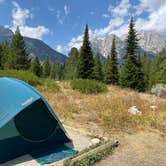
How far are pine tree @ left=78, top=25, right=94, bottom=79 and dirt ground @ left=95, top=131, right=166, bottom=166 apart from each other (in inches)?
900

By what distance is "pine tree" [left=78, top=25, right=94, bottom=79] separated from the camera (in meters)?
30.2

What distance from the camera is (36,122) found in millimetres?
5734

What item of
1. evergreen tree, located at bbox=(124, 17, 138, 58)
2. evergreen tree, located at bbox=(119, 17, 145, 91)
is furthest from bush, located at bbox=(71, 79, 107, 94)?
evergreen tree, located at bbox=(124, 17, 138, 58)

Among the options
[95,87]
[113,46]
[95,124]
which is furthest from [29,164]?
[113,46]

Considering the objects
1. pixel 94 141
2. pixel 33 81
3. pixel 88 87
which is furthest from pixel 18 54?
pixel 94 141

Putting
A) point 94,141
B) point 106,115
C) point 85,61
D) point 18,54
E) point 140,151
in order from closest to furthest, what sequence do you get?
point 140,151 < point 94,141 < point 106,115 < point 85,61 < point 18,54

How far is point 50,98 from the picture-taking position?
12078mm

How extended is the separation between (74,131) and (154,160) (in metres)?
2.57

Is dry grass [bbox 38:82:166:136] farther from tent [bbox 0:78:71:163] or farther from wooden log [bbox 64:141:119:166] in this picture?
tent [bbox 0:78:71:163]

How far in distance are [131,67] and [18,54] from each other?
16472 mm

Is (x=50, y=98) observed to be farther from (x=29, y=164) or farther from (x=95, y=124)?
(x=29, y=164)

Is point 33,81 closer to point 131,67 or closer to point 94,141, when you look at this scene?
point 94,141

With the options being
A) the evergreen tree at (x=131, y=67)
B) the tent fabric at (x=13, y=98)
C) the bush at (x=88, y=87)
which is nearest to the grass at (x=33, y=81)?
the bush at (x=88, y=87)

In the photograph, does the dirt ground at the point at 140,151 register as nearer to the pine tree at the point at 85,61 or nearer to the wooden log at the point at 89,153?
the wooden log at the point at 89,153
